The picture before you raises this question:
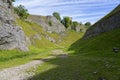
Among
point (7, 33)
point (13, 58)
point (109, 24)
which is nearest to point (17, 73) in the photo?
point (13, 58)

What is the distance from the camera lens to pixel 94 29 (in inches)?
5113

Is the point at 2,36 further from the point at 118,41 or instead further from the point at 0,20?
the point at 118,41

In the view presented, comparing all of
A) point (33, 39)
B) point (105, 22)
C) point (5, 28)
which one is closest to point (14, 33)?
point (5, 28)

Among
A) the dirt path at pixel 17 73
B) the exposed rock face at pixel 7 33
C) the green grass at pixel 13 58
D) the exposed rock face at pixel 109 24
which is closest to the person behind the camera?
the dirt path at pixel 17 73

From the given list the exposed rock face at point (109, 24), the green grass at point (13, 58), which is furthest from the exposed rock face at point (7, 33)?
the exposed rock face at point (109, 24)

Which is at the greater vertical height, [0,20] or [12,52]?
[0,20]

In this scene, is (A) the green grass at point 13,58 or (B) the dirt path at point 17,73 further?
(A) the green grass at point 13,58

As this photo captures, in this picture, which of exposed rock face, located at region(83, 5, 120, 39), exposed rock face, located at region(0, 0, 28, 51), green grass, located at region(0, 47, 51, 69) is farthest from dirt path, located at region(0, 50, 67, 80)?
exposed rock face, located at region(83, 5, 120, 39)

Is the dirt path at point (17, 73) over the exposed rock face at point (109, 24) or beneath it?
beneath

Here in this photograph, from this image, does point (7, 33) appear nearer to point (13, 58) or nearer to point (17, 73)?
point (13, 58)

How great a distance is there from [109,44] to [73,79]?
52384 millimetres

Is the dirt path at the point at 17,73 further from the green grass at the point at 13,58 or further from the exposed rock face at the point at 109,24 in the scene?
the exposed rock face at the point at 109,24

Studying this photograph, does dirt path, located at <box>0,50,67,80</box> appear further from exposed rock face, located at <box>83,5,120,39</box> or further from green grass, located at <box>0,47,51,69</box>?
exposed rock face, located at <box>83,5,120,39</box>

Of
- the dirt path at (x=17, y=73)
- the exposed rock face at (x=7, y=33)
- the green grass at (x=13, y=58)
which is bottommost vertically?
the dirt path at (x=17, y=73)
